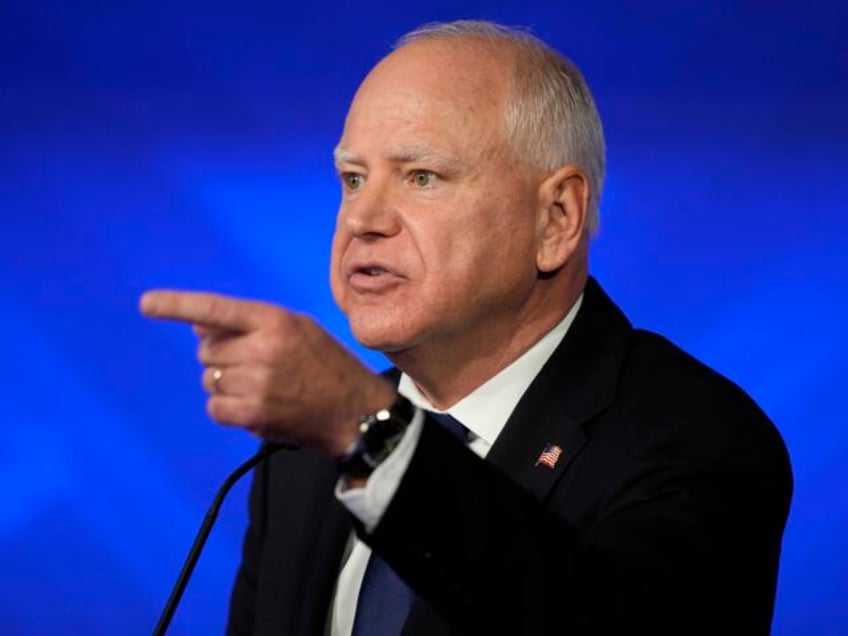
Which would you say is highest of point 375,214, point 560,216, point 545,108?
point 545,108

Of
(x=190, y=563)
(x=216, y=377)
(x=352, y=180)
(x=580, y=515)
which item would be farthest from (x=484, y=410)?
(x=216, y=377)

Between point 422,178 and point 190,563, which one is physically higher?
point 422,178

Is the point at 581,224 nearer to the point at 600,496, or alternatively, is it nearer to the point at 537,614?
the point at 600,496

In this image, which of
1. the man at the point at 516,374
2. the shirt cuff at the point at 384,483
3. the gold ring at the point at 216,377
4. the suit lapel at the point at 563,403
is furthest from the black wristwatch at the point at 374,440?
the suit lapel at the point at 563,403

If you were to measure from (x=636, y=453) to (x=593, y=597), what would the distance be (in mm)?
482

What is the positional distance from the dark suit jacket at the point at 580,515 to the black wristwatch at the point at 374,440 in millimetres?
28

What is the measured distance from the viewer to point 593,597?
1372 mm

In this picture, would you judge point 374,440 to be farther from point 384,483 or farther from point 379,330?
point 379,330

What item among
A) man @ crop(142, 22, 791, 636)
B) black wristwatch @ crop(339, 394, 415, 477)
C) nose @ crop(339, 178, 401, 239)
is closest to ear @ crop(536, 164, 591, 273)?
man @ crop(142, 22, 791, 636)

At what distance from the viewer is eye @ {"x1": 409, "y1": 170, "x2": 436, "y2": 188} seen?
1972 mm

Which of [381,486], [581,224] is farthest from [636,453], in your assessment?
[381,486]

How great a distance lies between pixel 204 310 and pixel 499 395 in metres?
0.92

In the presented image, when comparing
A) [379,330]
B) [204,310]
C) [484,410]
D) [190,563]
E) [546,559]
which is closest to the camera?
[204,310]

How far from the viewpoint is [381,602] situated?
1.96 m
